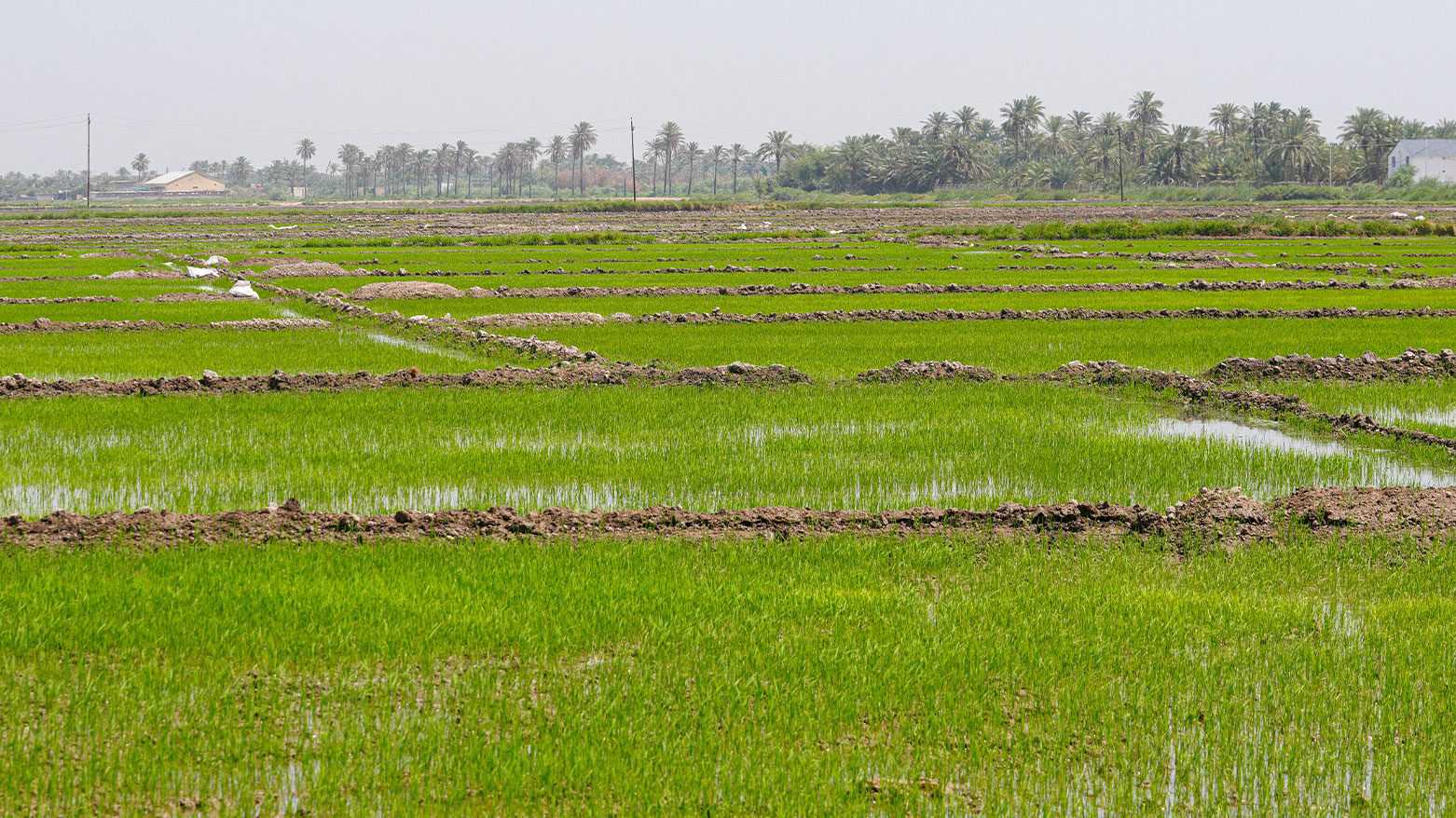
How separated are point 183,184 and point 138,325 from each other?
186888mm

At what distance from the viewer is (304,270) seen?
1316 inches

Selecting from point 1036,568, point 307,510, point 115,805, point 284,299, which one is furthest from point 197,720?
point 284,299

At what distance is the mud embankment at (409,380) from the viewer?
44.1 ft

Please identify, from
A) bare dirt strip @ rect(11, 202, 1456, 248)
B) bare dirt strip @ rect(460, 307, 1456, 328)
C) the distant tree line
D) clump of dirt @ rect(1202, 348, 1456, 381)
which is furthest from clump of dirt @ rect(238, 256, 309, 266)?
the distant tree line

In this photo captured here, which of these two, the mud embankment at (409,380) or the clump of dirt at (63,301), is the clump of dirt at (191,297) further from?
the mud embankment at (409,380)

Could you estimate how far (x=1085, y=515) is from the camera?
7.98m

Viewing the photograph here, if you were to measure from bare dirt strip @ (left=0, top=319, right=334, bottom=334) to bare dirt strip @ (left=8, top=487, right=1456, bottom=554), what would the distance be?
45.6 feet

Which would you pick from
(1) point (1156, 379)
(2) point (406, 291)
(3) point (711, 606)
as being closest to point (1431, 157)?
(2) point (406, 291)

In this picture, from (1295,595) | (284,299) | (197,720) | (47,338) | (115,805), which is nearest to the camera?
(115,805)

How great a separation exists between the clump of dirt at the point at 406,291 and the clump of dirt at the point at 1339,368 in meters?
17.1

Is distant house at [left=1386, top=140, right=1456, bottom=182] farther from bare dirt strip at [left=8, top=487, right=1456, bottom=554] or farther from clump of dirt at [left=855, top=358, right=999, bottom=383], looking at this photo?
bare dirt strip at [left=8, top=487, right=1456, bottom=554]

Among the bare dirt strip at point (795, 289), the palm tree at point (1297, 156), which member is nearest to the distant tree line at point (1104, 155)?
the palm tree at point (1297, 156)

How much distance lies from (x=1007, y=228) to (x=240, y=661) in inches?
1982

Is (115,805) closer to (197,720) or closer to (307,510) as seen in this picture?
(197,720)
